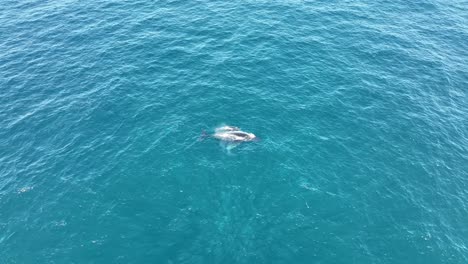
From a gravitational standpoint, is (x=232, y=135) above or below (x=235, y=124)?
below

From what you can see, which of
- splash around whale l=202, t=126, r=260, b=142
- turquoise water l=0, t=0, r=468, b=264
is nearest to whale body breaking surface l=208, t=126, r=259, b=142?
splash around whale l=202, t=126, r=260, b=142

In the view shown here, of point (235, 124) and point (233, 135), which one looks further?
point (235, 124)

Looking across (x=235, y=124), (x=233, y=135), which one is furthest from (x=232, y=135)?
(x=235, y=124)

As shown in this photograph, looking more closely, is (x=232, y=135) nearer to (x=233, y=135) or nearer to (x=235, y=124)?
(x=233, y=135)

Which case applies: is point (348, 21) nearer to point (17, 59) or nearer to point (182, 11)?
point (182, 11)

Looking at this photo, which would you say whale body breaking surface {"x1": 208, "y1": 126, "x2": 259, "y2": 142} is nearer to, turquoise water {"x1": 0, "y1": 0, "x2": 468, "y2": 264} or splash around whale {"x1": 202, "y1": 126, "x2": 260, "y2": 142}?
splash around whale {"x1": 202, "y1": 126, "x2": 260, "y2": 142}

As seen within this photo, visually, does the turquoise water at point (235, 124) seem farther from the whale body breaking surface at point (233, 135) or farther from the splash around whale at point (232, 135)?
the whale body breaking surface at point (233, 135)

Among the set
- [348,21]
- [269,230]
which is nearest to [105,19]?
[348,21]
